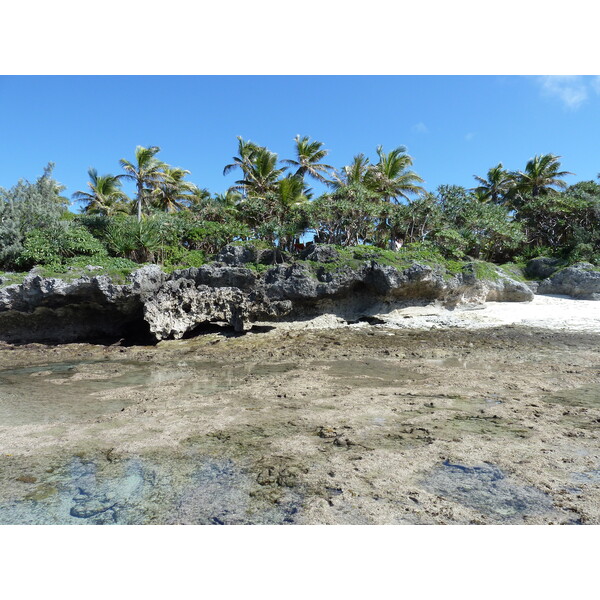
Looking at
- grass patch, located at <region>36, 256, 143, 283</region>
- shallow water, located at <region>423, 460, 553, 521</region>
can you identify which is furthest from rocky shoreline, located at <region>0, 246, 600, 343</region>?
shallow water, located at <region>423, 460, 553, 521</region>

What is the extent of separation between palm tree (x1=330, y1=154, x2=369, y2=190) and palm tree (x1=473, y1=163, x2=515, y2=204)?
14.1 meters

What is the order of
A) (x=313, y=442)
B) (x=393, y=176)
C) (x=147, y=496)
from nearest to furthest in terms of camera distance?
(x=147, y=496), (x=313, y=442), (x=393, y=176)

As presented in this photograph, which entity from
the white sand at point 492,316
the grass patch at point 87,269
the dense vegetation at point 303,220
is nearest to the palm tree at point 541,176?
the dense vegetation at point 303,220

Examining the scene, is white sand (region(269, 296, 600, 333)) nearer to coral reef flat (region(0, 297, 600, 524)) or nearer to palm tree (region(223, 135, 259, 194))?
coral reef flat (region(0, 297, 600, 524))

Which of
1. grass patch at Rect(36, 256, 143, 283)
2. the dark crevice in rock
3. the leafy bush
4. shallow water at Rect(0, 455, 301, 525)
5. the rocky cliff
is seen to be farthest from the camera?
the leafy bush

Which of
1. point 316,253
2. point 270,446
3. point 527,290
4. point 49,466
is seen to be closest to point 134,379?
point 49,466

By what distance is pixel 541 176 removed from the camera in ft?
111

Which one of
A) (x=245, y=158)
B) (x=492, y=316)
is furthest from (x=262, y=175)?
(x=492, y=316)

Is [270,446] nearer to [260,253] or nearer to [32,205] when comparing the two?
[260,253]

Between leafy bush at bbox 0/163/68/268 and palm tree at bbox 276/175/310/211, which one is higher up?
palm tree at bbox 276/175/310/211

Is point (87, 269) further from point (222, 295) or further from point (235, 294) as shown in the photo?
point (235, 294)

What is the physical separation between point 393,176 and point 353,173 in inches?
146

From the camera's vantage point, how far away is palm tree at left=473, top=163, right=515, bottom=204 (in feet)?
123

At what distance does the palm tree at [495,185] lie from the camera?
37406 millimetres
